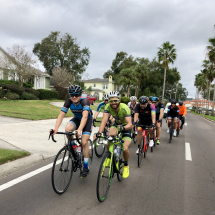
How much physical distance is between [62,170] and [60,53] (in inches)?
2102

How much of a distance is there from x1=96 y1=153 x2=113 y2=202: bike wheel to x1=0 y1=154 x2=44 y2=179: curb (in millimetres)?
2299

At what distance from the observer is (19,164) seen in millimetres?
4973

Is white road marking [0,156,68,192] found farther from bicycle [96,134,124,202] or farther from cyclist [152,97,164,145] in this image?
cyclist [152,97,164,145]

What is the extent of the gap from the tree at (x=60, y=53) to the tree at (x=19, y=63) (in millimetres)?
24341

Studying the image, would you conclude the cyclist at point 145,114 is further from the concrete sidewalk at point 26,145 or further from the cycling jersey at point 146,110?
the concrete sidewalk at point 26,145

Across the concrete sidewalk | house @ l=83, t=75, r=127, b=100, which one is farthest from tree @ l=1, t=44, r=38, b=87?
house @ l=83, t=75, r=127, b=100

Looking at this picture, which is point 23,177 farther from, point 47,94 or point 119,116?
point 47,94


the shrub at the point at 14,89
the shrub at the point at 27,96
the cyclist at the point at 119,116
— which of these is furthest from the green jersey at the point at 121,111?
the shrub at the point at 27,96

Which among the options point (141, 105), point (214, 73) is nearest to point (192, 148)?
point (141, 105)

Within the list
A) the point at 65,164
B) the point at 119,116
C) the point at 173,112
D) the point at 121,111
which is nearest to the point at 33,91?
the point at 173,112

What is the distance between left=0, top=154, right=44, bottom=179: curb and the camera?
456 cm

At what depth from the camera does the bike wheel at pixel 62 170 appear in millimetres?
3743

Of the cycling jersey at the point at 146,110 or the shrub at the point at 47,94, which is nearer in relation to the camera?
the cycling jersey at the point at 146,110

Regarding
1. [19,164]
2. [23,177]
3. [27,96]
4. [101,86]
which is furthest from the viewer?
[101,86]
